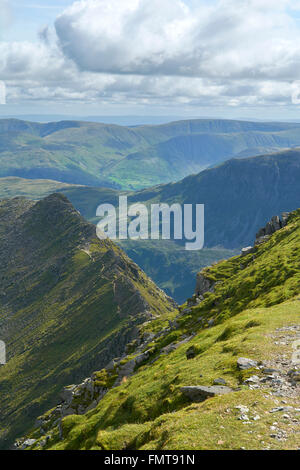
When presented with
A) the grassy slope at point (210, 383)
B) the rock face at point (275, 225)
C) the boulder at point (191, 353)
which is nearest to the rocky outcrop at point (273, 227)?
the rock face at point (275, 225)

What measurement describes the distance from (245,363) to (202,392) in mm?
5201

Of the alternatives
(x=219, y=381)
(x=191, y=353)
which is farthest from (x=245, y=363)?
(x=191, y=353)

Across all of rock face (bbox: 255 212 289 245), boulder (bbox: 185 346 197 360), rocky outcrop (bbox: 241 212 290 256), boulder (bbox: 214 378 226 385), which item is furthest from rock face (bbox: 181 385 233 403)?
rock face (bbox: 255 212 289 245)

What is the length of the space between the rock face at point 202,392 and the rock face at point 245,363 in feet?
11.3

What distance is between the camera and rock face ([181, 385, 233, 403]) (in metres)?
A: 33.5

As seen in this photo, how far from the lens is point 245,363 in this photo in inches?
1454

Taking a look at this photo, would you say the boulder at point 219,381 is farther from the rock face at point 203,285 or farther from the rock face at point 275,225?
the rock face at point 275,225

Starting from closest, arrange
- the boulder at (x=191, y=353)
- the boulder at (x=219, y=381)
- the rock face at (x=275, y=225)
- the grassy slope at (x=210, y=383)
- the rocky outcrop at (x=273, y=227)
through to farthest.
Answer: the grassy slope at (x=210, y=383) < the boulder at (x=219, y=381) < the boulder at (x=191, y=353) < the rocky outcrop at (x=273, y=227) < the rock face at (x=275, y=225)

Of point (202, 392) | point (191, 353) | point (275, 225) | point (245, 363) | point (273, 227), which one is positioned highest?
point (275, 225)

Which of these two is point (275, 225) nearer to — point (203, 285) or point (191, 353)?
point (203, 285)

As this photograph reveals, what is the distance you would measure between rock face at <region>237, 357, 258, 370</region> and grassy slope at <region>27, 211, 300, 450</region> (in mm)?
630

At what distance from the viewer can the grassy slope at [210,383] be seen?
26.6 m

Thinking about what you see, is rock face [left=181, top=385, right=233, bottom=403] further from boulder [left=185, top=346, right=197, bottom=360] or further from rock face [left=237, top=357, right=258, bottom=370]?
boulder [left=185, top=346, right=197, bottom=360]
